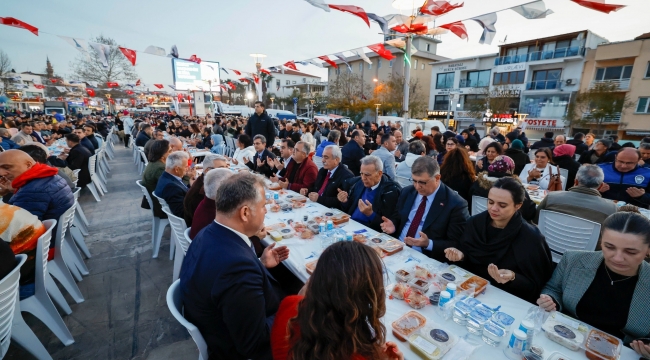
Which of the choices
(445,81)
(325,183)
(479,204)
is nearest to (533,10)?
(479,204)

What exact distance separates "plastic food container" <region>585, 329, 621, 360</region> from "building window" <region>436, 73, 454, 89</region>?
33.9 metres

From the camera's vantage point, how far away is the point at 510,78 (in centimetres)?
2638

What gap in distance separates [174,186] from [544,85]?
31658 mm

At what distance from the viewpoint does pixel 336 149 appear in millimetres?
4465

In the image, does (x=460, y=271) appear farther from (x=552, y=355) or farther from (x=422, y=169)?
(x=422, y=169)

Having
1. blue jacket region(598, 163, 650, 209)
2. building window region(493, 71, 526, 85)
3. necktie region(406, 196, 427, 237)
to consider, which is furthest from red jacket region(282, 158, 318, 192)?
building window region(493, 71, 526, 85)

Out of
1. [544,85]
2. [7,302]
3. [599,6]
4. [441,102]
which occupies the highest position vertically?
[544,85]

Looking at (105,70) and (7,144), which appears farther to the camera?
(105,70)

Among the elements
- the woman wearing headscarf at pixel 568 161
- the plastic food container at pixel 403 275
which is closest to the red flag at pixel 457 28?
the woman wearing headscarf at pixel 568 161

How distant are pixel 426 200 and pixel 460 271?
3.22 ft

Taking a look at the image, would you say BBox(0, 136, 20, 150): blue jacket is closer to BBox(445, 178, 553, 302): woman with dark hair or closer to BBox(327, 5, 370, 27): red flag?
BBox(327, 5, 370, 27): red flag

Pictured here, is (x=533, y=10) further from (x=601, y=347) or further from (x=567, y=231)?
(x=601, y=347)

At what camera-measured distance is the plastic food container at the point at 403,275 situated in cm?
204

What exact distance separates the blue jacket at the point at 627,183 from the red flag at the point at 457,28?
14.7ft
